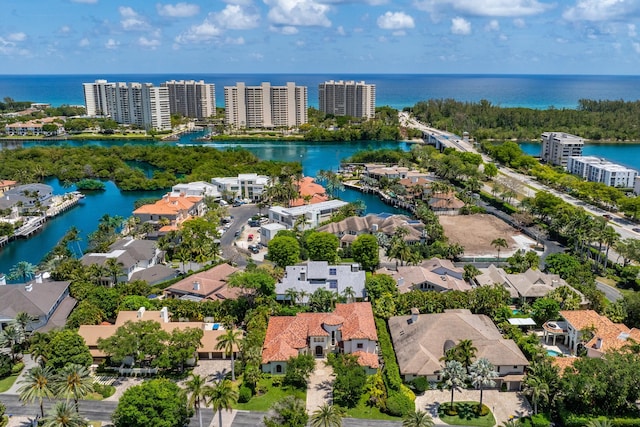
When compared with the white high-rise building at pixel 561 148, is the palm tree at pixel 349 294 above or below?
below

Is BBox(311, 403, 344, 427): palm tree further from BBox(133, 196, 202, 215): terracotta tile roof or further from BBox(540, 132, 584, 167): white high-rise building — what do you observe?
BBox(540, 132, 584, 167): white high-rise building

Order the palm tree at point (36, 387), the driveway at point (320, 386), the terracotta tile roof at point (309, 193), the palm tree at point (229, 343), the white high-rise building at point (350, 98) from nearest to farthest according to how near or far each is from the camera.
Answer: the palm tree at point (36, 387) < the driveway at point (320, 386) < the palm tree at point (229, 343) < the terracotta tile roof at point (309, 193) < the white high-rise building at point (350, 98)

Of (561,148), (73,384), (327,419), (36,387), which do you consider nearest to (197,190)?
(73,384)

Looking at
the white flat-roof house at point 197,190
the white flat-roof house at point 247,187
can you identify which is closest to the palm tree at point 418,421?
the white flat-roof house at point 197,190

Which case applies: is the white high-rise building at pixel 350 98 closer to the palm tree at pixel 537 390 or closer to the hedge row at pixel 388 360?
the hedge row at pixel 388 360

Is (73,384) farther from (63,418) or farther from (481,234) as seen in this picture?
(481,234)

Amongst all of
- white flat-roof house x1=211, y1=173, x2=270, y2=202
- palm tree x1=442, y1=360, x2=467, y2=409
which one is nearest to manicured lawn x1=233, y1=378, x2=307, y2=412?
palm tree x1=442, y1=360, x2=467, y2=409

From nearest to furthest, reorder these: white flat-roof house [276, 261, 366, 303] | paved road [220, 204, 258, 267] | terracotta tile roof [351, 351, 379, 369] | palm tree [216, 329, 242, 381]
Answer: palm tree [216, 329, 242, 381] → terracotta tile roof [351, 351, 379, 369] → white flat-roof house [276, 261, 366, 303] → paved road [220, 204, 258, 267]
